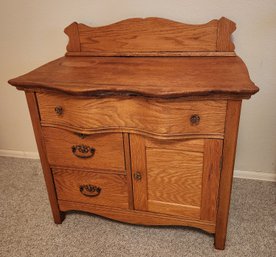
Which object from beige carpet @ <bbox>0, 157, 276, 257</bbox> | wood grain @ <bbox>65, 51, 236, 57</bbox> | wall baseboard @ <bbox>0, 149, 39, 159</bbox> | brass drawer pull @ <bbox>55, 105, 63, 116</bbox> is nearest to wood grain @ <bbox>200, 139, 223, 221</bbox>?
beige carpet @ <bbox>0, 157, 276, 257</bbox>

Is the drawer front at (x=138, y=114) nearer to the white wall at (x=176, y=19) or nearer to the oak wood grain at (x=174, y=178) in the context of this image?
the oak wood grain at (x=174, y=178)

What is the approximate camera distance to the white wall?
1.33 m

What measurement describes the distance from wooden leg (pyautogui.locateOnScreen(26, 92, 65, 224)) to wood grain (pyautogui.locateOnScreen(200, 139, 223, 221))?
690 mm

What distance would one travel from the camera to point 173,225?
1341 millimetres

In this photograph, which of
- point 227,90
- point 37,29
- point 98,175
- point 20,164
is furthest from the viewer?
point 20,164

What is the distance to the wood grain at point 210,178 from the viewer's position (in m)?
1.08

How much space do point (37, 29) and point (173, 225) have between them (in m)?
1.25

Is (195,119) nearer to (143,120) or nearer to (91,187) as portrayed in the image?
(143,120)

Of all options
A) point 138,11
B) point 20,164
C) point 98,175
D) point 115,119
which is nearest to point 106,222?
point 98,175

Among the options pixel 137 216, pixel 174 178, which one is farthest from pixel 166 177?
pixel 137 216

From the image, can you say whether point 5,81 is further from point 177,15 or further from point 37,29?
point 177,15

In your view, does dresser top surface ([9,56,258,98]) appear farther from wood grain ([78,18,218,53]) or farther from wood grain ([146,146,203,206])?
wood grain ([146,146,203,206])

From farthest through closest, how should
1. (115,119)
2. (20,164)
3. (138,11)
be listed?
(20,164) → (138,11) → (115,119)

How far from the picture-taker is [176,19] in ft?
4.54
